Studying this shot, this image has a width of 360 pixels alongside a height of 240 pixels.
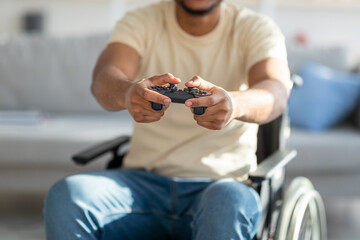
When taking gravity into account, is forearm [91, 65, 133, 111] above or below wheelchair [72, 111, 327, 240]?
above

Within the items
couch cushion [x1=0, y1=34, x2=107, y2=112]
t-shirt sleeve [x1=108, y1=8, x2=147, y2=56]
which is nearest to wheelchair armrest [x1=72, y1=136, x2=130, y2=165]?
t-shirt sleeve [x1=108, y1=8, x2=147, y2=56]

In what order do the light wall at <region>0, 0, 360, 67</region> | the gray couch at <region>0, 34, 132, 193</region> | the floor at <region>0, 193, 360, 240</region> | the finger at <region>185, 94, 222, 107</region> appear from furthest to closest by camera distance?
the light wall at <region>0, 0, 360, 67</region>, the gray couch at <region>0, 34, 132, 193</region>, the floor at <region>0, 193, 360, 240</region>, the finger at <region>185, 94, 222, 107</region>

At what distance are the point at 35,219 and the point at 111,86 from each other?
4.59 feet

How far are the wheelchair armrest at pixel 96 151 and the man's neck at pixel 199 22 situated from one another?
35 cm

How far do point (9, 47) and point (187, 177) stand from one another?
1760 mm

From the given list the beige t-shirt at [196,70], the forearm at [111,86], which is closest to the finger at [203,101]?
the forearm at [111,86]

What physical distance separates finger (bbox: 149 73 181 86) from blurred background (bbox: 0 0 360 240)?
1.41m

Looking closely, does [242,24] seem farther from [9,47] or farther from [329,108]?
→ [9,47]

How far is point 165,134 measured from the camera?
1360 millimetres

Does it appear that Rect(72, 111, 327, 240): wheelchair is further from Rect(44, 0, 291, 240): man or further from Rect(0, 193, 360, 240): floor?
Rect(0, 193, 360, 240): floor

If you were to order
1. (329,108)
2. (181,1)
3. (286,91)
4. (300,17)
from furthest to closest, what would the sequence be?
(300,17) < (329,108) < (181,1) < (286,91)

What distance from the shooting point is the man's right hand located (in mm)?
987

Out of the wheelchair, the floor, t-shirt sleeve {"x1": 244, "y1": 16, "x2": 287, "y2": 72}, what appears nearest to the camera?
the wheelchair

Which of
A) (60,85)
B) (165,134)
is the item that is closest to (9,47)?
(60,85)
